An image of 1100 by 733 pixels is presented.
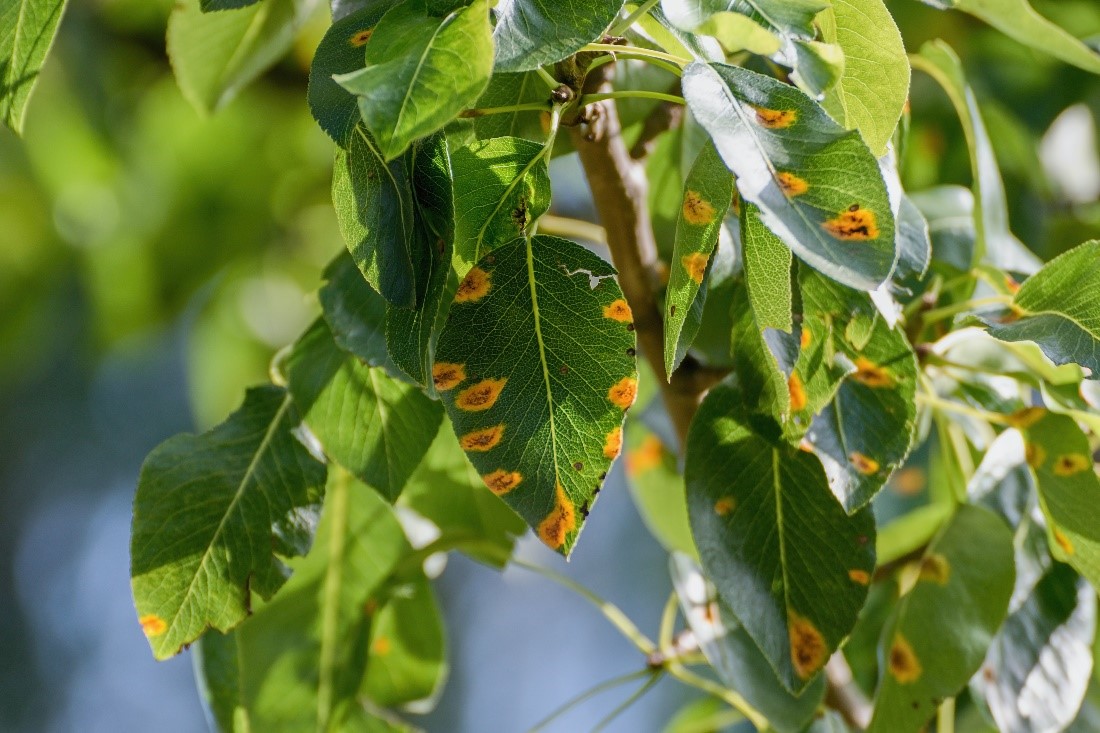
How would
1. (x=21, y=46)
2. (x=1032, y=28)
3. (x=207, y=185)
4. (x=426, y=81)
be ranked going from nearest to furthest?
(x=426, y=81)
(x=21, y=46)
(x=1032, y=28)
(x=207, y=185)

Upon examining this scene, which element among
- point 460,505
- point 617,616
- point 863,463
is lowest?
point 617,616

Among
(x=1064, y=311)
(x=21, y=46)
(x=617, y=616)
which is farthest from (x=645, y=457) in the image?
(x=21, y=46)

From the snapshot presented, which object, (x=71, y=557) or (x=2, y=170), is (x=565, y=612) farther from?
(x=2, y=170)

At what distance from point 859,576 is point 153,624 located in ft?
0.91

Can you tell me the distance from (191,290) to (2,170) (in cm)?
31

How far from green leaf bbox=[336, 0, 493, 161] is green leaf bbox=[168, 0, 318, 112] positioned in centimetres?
35

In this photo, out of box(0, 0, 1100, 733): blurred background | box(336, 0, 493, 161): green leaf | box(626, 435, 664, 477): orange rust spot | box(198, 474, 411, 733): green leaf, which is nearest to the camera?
box(336, 0, 493, 161): green leaf

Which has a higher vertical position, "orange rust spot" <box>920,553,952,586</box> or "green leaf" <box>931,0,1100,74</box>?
"green leaf" <box>931,0,1100,74</box>

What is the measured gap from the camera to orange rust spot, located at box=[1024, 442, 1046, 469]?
Result: 1.54ft

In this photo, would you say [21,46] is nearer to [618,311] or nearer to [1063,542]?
[618,311]

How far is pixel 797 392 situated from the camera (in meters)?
0.38

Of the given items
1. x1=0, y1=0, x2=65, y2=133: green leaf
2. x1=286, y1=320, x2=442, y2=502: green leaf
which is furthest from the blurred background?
x1=0, y1=0, x2=65, y2=133: green leaf

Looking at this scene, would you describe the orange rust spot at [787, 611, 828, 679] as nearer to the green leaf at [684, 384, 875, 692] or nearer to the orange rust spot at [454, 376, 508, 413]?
the green leaf at [684, 384, 875, 692]

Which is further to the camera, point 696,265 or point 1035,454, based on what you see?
point 1035,454
